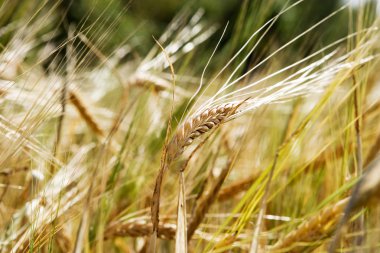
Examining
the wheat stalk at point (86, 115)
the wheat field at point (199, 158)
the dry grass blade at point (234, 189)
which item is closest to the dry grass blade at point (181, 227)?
the wheat field at point (199, 158)

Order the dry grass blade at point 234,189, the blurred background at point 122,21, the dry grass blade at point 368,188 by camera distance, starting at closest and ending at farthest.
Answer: the dry grass blade at point 368,188 → the blurred background at point 122,21 → the dry grass blade at point 234,189

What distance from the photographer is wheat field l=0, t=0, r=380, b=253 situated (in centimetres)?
36

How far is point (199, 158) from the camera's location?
63 cm

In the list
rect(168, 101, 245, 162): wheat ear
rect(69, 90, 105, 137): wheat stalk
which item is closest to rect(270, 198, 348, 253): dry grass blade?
rect(168, 101, 245, 162): wheat ear

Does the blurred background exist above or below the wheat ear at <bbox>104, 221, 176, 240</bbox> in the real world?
above

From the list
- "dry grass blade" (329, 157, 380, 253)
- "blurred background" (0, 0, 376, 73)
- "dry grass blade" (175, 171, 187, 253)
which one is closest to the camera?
"dry grass blade" (329, 157, 380, 253)

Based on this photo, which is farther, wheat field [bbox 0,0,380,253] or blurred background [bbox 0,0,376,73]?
blurred background [bbox 0,0,376,73]

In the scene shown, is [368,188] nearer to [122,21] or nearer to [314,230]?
[314,230]

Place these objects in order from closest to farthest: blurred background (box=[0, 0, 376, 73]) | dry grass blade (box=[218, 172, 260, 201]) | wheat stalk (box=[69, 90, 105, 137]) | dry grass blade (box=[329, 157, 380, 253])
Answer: dry grass blade (box=[329, 157, 380, 253]) < blurred background (box=[0, 0, 376, 73]) < dry grass blade (box=[218, 172, 260, 201]) < wheat stalk (box=[69, 90, 105, 137])

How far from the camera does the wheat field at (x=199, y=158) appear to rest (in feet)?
1.18

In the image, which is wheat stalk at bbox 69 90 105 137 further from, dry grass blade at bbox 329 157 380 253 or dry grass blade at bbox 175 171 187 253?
dry grass blade at bbox 329 157 380 253

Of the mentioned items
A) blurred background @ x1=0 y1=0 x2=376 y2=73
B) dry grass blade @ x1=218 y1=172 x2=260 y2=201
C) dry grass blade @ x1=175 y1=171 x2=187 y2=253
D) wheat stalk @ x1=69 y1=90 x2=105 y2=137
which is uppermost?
blurred background @ x1=0 y1=0 x2=376 y2=73

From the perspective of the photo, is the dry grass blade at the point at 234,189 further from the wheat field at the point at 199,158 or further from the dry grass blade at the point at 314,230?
the dry grass blade at the point at 314,230

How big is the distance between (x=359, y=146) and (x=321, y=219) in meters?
0.07
